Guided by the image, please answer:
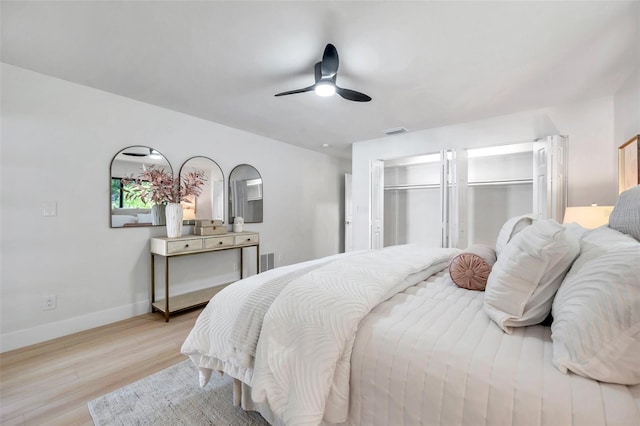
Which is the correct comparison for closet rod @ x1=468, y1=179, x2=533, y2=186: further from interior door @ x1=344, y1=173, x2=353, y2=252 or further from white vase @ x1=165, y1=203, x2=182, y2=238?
white vase @ x1=165, y1=203, x2=182, y2=238

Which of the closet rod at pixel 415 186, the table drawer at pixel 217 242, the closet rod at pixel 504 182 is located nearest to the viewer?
the table drawer at pixel 217 242

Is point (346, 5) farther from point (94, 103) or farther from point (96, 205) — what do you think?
point (96, 205)

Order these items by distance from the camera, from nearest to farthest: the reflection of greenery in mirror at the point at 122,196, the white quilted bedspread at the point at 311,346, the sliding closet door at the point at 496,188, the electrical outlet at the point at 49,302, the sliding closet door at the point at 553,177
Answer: the white quilted bedspread at the point at 311,346 < the electrical outlet at the point at 49,302 < the reflection of greenery in mirror at the point at 122,196 < the sliding closet door at the point at 553,177 < the sliding closet door at the point at 496,188

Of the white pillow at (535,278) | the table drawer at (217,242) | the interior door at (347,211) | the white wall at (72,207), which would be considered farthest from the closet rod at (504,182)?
the white wall at (72,207)

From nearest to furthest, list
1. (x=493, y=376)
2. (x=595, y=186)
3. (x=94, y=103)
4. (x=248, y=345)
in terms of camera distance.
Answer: (x=493, y=376), (x=248, y=345), (x=94, y=103), (x=595, y=186)

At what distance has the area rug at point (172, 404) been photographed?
1.47 meters

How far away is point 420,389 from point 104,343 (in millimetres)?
2767

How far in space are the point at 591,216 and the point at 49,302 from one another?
16.1 ft

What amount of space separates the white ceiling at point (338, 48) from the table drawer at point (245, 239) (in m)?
1.69

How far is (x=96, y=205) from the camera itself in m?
2.72

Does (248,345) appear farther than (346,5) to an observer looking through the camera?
No

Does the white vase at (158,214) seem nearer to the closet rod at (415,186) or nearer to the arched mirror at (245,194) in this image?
the arched mirror at (245,194)

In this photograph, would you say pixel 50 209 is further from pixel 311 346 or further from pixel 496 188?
pixel 496 188

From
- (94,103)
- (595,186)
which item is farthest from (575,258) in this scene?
(94,103)
